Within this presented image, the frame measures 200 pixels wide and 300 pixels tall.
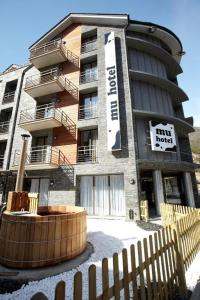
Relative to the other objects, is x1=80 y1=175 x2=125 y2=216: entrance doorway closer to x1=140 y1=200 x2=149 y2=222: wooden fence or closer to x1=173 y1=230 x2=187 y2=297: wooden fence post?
x1=140 y1=200 x2=149 y2=222: wooden fence

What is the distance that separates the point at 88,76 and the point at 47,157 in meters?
8.53

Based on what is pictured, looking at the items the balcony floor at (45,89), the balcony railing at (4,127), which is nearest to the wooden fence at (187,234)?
the balcony floor at (45,89)

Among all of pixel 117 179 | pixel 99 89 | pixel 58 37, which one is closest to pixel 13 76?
pixel 58 37

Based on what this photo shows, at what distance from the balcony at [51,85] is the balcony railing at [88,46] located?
136 inches

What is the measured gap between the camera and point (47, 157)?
631 inches

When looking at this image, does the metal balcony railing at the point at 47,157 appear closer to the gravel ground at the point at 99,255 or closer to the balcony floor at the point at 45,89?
the balcony floor at the point at 45,89

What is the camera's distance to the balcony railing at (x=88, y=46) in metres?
17.8

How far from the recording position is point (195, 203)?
16.5 m

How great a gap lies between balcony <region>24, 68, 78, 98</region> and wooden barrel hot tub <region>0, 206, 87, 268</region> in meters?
13.2

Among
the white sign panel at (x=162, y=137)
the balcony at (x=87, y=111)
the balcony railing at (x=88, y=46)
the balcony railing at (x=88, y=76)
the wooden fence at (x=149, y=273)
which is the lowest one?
the wooden fence at (x=149, y=273)

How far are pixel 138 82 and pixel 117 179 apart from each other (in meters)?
9.12

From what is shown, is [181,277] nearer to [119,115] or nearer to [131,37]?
[119,115]

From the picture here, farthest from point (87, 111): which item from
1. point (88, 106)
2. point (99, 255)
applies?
point (99, 255)

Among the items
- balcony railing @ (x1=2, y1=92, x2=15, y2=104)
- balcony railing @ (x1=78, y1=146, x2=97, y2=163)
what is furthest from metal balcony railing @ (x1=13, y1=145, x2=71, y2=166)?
balcony railing @ (x1=2, y1=92, x2=15, y2=104)
